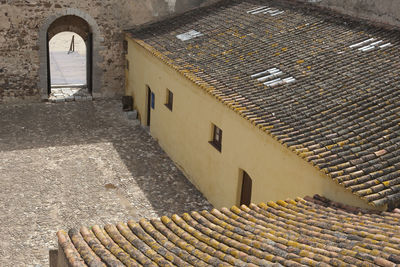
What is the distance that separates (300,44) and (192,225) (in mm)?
8187

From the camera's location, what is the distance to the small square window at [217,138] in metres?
15.2

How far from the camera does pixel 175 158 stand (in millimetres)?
17875

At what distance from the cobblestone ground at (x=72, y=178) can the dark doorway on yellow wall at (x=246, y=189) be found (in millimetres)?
1617

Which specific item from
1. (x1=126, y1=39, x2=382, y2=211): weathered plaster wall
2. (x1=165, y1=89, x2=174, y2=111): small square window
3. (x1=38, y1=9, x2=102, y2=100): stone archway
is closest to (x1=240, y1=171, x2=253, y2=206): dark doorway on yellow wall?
(x1=126, y1=39, x2=382, y2=211): weathered plaster wall

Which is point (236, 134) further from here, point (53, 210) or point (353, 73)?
point (53, 210)

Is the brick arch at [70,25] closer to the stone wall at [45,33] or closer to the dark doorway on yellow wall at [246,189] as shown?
the stone wall at [45,33]

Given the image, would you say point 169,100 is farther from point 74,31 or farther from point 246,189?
point 74,31

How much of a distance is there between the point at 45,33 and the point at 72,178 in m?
7.74

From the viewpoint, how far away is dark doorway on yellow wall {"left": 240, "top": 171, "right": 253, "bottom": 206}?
45.5ft

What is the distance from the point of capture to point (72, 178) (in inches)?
646

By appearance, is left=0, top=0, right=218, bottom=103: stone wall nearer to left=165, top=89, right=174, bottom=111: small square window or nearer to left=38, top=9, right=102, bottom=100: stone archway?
left=38, top=9, right=102, bottom=100: stone archway

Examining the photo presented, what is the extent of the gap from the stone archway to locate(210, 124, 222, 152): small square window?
905 cm

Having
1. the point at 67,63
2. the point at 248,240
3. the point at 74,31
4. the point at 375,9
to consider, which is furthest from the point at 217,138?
the point at 67,63

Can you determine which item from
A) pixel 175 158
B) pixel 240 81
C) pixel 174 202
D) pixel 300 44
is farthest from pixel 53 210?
pixel 300 44
